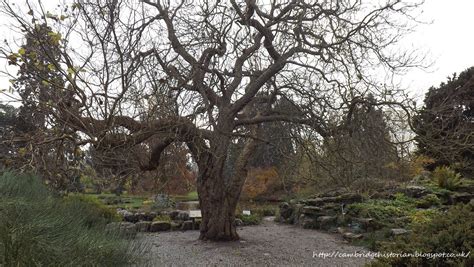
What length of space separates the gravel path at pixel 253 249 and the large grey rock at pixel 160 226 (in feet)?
1.87

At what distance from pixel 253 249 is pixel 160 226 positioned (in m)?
4.22

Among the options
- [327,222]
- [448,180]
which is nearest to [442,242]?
[327,222]

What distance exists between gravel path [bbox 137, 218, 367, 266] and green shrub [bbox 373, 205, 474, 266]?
2189 millimetres

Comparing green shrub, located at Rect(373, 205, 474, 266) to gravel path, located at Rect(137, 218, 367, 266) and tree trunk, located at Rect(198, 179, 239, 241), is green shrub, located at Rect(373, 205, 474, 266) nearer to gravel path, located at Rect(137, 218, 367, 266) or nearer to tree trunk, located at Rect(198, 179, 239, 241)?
gravel path, located at Rect(137, 218, 367, 266)

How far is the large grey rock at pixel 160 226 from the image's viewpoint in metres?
10.6

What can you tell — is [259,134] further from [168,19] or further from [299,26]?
[168,19]

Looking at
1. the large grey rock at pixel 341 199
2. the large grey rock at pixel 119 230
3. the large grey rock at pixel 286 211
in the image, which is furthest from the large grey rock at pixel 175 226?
the large grey rock at pixel 119 230

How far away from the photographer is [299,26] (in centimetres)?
673

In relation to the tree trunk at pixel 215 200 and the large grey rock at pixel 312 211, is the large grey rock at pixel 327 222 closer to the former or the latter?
the large grey rock at pixel 312 211

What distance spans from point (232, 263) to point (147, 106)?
3500mm

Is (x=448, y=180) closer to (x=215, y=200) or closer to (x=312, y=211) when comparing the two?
(x=312, y=211)

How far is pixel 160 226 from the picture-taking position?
1073 centimetres

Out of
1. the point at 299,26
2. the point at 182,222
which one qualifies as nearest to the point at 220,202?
the point at 182,222

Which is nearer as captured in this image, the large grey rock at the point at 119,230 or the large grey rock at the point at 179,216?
the large grey rock at the point at 119,230
